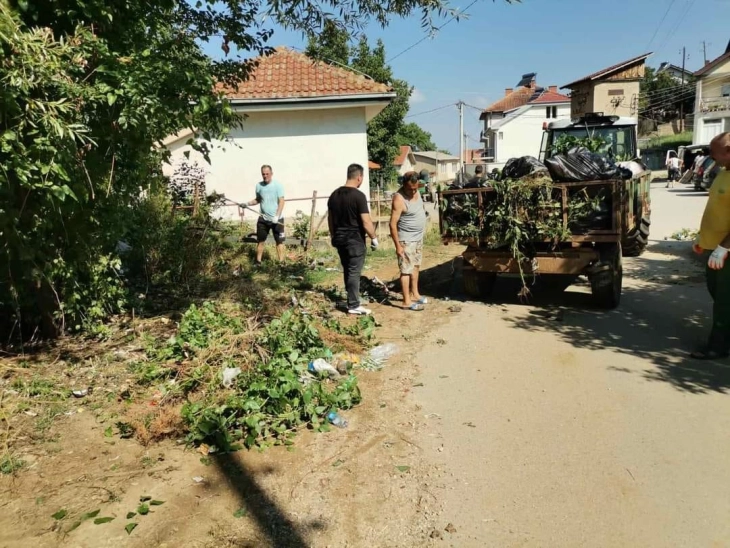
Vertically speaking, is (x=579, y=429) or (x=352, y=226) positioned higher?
(x=352, y=226)

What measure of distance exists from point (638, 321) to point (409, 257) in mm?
2697

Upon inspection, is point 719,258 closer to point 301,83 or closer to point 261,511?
point 261,511

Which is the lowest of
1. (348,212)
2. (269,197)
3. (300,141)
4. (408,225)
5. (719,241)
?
(719,241)

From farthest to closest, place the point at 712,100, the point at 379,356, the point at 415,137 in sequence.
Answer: the point at 415,137, the point at 712,100, the point at 379,356

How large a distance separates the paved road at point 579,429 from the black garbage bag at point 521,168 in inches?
66.8

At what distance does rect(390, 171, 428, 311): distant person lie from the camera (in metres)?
6.68

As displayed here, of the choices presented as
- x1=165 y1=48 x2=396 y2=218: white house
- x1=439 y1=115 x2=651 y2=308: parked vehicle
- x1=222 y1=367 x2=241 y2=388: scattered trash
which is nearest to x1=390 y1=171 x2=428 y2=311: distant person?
x1=439 y1=115 x2=651 y2=308: parked vehicle

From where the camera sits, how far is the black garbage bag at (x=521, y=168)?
6523 millimetres

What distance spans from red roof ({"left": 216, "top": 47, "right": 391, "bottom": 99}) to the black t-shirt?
746 centimetres

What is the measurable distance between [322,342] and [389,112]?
101 ft

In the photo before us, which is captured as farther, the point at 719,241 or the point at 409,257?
the point at 409,257

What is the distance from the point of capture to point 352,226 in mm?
6430

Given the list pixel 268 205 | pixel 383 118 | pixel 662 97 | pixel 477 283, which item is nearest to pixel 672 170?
pixel 383 118

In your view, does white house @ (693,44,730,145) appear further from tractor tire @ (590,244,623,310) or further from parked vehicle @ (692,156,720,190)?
tractor tire @ (590,244,623,310)
